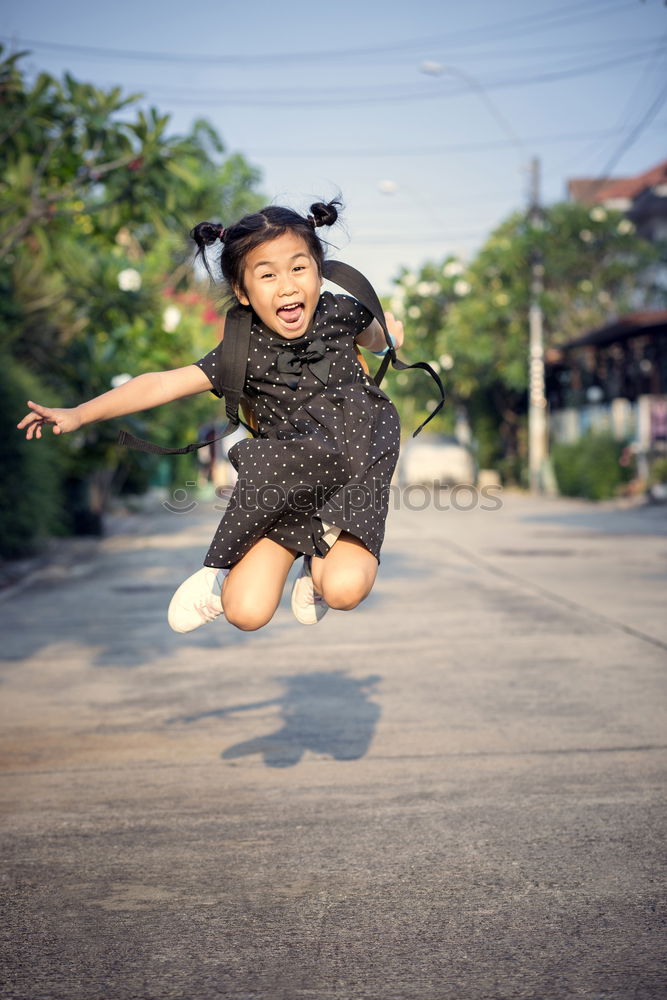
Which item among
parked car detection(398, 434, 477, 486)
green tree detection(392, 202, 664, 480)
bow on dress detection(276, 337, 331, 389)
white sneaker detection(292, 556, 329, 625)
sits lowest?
parked car detection(398, 434, 477, 486)

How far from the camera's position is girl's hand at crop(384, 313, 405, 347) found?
5.05 metres

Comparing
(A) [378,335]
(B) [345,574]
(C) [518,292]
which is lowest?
(B) [345,574]

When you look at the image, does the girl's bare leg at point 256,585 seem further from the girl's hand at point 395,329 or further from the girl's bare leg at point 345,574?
the girl's hand at point 395,329

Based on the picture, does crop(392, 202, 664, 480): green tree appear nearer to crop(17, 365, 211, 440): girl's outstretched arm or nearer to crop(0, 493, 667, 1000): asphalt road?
crop(0, 493, 667, 1000): asphalt road

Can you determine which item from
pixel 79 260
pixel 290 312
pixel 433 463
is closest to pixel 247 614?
pixel 290 312

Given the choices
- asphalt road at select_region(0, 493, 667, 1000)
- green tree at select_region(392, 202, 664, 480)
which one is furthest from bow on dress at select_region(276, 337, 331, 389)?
green tree at select_region(392, 202, 664, 480)

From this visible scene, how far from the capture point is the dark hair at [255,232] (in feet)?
15.1

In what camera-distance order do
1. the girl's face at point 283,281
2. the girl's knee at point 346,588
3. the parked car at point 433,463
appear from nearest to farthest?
the girl's knee at point 346,588
the girl's face at point 283,281
the parked car at point 433,463

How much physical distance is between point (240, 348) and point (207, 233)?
1.43 feet

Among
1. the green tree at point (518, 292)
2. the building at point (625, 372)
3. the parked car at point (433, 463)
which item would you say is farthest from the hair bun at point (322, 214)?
the parked car at point (433, 463)

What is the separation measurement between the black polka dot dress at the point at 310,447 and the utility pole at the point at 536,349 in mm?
30577

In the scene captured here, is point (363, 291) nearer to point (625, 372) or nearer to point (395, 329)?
point (395, 329)

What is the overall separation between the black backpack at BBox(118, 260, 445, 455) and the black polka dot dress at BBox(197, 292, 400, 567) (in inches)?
2.2

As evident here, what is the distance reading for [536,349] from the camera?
115 feet
